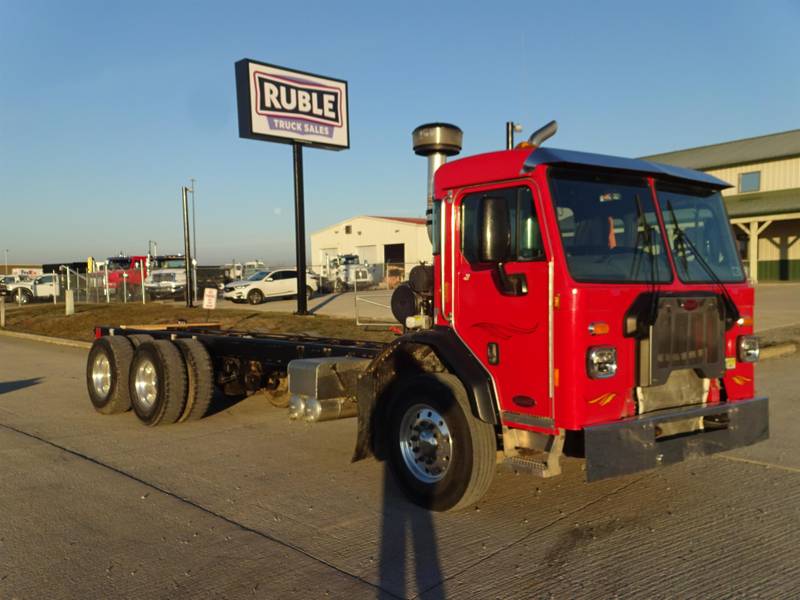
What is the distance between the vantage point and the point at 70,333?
884 inches

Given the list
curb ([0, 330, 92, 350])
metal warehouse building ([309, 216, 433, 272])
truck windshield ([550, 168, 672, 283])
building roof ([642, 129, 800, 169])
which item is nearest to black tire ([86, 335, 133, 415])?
truck windshield ([550, 168, 672, 283])

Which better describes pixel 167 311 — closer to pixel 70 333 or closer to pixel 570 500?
pixel 70 333

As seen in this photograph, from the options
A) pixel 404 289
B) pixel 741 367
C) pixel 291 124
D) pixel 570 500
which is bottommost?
pixel 570 500

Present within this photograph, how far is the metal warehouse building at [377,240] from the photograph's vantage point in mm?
56094

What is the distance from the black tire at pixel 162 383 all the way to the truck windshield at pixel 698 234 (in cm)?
542

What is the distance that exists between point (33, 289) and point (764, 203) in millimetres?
A: 40036

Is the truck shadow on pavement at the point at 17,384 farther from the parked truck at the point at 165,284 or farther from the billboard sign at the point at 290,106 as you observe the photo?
the parked truck at the point at 165,284

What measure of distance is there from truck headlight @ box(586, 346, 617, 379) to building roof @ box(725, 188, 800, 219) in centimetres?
3192

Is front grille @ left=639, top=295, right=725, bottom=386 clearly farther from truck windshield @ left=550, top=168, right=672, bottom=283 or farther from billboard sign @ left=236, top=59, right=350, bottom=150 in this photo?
billboard sign @ left=236, top=59, right=350, bottom=150

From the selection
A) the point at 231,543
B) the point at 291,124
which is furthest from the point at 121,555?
the point at 291,124

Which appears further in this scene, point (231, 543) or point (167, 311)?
point (167, 311)

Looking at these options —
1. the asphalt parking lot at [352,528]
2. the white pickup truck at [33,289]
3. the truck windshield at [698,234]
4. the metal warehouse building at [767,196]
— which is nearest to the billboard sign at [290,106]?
the asphalt parking lot at [352,528]

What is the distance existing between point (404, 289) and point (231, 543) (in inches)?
98.0

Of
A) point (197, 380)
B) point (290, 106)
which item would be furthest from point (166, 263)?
point (197, 380)
